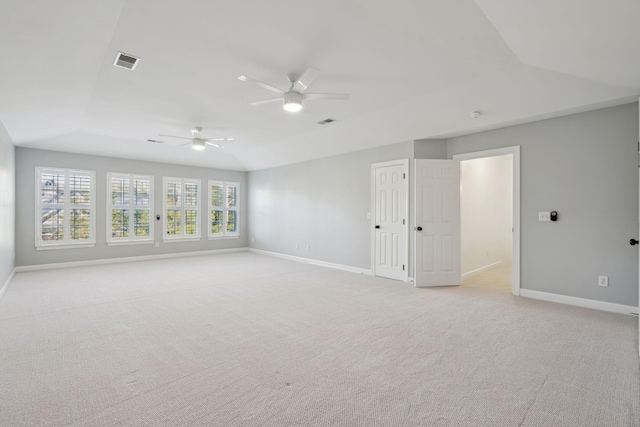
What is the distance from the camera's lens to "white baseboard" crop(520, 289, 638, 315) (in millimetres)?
3703

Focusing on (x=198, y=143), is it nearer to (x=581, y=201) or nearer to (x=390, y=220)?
(x=390, y=220)

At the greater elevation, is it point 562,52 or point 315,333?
point 562,52

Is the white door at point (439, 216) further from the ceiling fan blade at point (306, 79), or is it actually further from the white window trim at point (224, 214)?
the white window trim at point (224, 214)

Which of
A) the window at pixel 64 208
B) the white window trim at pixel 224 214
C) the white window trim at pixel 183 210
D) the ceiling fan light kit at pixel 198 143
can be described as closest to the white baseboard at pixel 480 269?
the ceiling fan light kit at pixel 198 143

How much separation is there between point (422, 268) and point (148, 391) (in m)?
4.27

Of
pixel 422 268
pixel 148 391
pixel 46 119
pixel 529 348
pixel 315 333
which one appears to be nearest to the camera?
pixel 148 391

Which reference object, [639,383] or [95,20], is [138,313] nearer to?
[95,20]

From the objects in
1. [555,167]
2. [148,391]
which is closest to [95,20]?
[148,391]

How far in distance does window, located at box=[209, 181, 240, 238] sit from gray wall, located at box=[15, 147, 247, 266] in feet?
0.55

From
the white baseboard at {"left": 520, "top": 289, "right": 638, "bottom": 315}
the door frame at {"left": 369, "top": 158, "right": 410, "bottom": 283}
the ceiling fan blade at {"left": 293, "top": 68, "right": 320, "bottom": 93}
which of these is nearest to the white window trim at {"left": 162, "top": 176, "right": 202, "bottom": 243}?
the door frame at {"left": 369, "top": 158, "right": 410, "bottom": 283}

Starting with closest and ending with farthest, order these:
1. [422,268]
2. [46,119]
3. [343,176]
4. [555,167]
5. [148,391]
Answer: [148,391] < [555,167] < [46,119] < [422,268] < [343,176]

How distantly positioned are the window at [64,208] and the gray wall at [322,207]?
4111mm

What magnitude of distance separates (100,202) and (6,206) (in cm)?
215

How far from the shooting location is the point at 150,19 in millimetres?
2477
